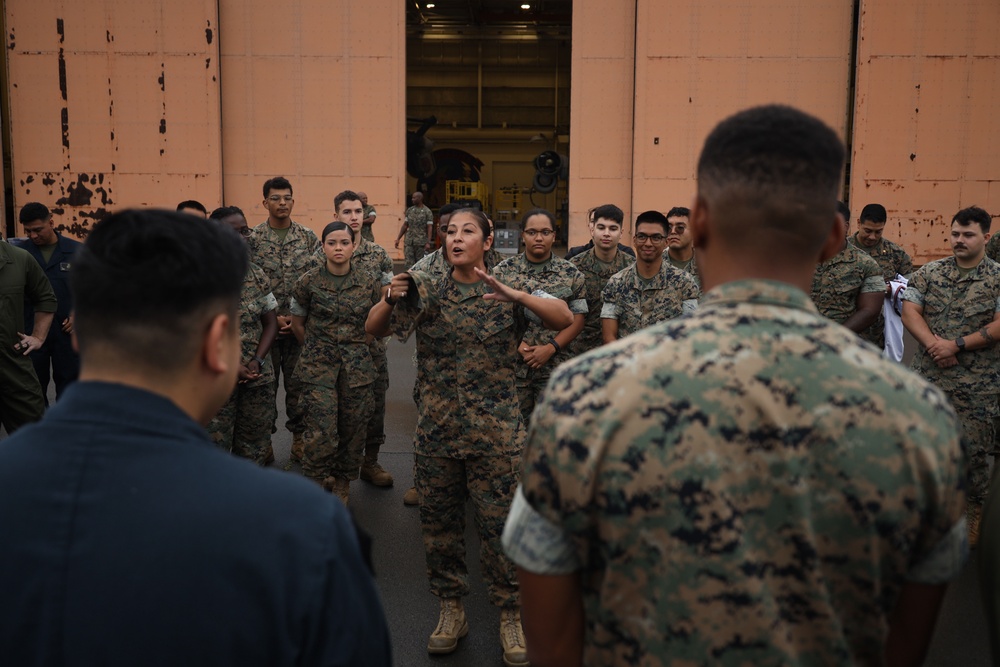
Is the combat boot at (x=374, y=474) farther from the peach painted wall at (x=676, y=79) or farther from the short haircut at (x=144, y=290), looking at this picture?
the peach painted wall at (x=676, y=79)

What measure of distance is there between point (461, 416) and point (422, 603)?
1.14 metres

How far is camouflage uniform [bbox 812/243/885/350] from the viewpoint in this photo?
6137 mm

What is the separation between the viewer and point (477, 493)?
3.98 metres

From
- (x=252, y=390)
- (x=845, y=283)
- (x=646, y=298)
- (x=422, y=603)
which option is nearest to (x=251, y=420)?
(x=252, y=390)

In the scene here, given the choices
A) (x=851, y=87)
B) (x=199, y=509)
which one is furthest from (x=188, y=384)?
(x=851, y=87)

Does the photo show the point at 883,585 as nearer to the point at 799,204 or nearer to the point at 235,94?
the point at 799,204

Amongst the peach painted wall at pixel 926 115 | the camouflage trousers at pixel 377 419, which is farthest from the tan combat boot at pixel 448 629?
the peach painted wall at pixel 926 115

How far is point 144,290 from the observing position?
52.0 inches

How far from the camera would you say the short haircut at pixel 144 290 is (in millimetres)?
1322

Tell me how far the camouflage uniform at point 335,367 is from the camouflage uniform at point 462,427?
1.69 m

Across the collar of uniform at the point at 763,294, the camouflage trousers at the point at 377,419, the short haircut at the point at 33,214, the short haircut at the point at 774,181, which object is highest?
the short haircut at the point at 774,181

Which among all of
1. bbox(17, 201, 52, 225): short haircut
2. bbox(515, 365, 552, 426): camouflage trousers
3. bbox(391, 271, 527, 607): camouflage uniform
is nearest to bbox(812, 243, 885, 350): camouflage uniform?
bbox(515, 365, 552, 426): camouflage trousers

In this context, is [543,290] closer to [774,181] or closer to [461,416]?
[461,416]

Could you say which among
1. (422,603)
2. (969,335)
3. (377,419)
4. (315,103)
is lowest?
(422,603)
